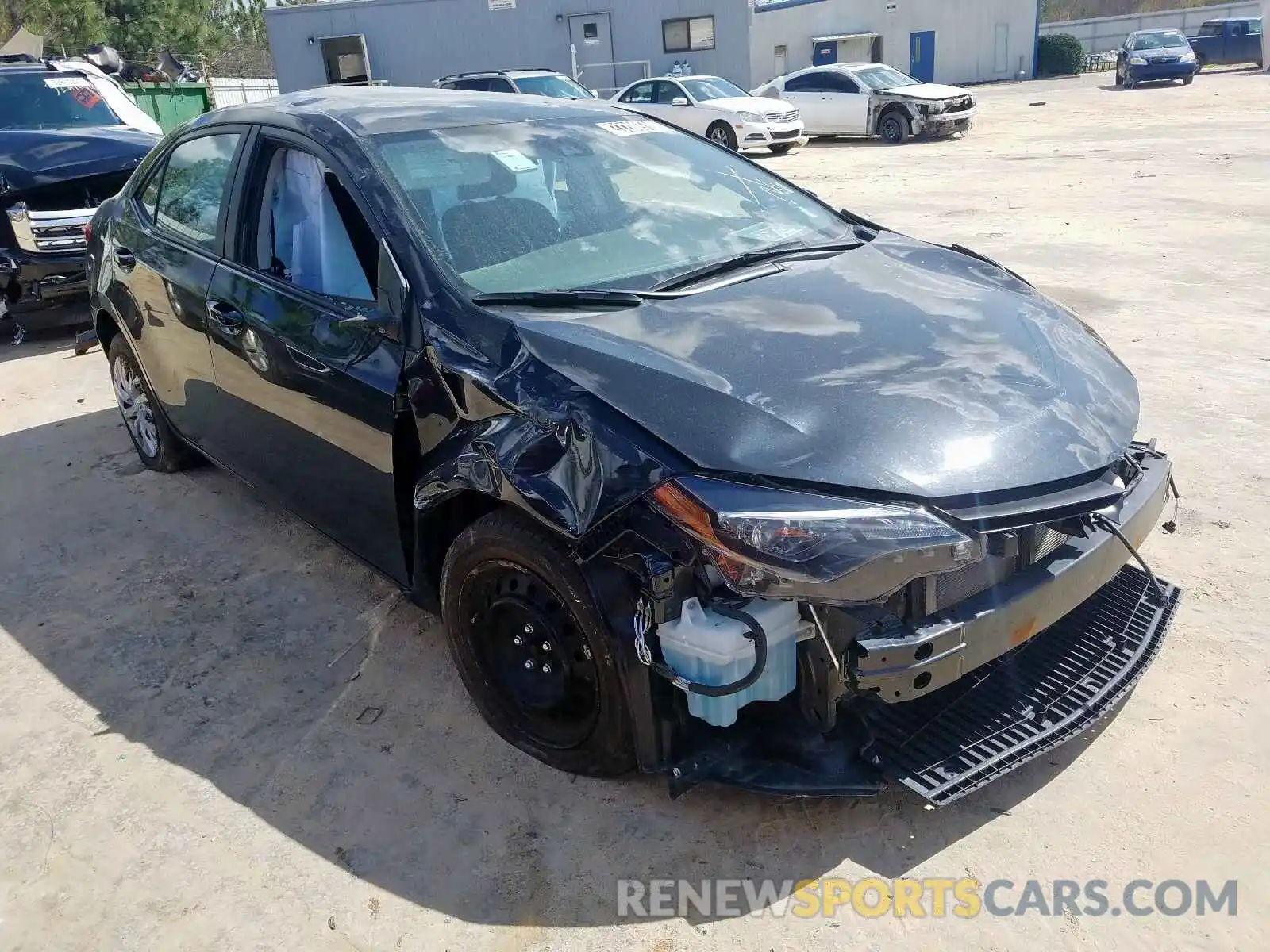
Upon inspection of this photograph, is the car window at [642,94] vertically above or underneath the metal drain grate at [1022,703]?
above

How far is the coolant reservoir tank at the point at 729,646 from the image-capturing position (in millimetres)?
2238

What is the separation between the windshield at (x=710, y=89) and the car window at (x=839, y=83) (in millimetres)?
2161

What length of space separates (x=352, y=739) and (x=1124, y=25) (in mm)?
52982

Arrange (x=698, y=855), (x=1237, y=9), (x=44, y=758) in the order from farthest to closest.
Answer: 1. (x=1237, y=9)
2. (x=44, y=758)
3. (x=698, y=855)

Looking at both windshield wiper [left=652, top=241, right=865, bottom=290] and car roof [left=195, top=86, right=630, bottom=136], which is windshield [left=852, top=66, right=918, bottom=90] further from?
windshield wiper [left=652, top=241, right=865, bottom=290]

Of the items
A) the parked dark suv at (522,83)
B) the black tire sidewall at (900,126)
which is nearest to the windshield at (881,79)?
the black tire sidewall at (900,126)

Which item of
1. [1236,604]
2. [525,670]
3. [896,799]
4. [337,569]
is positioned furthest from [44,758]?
[1236,604]

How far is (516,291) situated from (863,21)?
38.3 m

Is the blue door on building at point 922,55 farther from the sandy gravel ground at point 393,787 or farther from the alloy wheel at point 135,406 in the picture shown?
the alloy wheel at point 135,406

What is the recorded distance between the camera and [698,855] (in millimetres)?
2506

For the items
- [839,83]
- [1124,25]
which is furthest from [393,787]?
[1124,25]

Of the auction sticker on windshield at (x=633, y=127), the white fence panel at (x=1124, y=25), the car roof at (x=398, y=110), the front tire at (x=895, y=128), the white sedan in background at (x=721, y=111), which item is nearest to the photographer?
the car roof at (x=398, y=110)

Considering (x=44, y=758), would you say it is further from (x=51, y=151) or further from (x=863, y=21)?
(x=863, y=21)

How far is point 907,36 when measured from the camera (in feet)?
122
